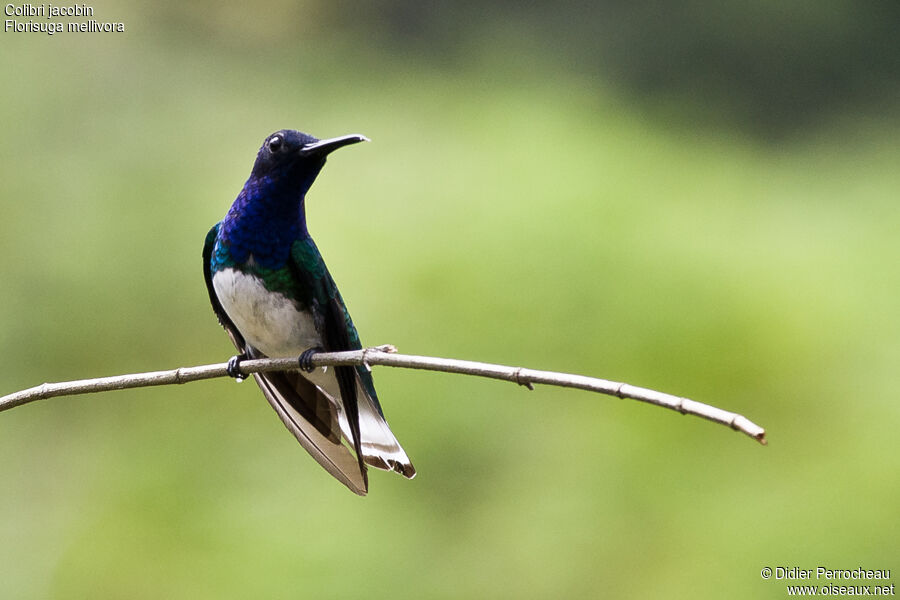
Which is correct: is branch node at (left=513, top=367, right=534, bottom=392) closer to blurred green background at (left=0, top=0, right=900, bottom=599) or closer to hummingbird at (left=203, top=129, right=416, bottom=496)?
hummingbird at (left=203, top=129, right=416, bottom=496)

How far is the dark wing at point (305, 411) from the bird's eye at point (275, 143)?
31 centimetres

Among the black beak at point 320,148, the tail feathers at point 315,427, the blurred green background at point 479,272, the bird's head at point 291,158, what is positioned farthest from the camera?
the blurred green background at point 479,272

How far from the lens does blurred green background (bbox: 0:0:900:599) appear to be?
4598mm

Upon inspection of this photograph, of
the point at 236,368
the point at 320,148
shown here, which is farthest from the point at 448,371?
the point at 320,148

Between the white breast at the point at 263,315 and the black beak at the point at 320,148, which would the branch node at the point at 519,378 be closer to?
the black beak at the point at 320,148

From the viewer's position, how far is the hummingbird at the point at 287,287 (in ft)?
9.02

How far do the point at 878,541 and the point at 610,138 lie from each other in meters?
3.73

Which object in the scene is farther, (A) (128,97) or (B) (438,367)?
(A) (128,97)

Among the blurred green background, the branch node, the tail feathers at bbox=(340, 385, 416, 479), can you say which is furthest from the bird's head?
the blurred green background

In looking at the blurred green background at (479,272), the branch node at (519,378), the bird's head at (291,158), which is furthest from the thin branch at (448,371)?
the blurred green background at (479,272)

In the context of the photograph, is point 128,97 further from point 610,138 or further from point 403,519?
point 403,519

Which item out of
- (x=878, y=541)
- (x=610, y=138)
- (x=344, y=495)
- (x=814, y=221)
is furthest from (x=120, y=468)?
(x=814, y=221)

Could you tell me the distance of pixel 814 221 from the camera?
659 centimetres

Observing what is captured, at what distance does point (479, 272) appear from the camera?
5723mm
